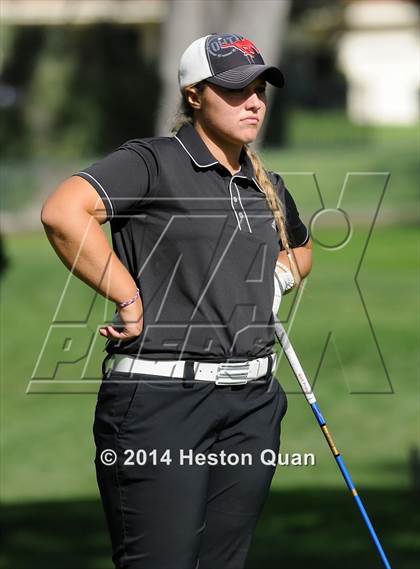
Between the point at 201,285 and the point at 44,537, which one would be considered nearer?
the point at 201,285

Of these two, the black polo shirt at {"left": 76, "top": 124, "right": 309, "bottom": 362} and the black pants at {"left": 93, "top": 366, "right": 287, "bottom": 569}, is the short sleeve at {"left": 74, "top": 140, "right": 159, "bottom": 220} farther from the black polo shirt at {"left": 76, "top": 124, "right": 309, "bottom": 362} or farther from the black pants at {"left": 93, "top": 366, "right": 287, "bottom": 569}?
the black pants at {"left": 93, "top": 366, "right": 287, "bottom": 569}

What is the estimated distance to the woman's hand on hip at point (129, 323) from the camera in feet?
13.7

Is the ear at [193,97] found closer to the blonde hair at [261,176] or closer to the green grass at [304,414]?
the blonde hair at [261,176]

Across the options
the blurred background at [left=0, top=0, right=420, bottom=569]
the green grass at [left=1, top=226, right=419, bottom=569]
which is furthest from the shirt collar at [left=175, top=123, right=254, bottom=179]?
the green grass at [left=1, top=226, right=419, bottom=569]

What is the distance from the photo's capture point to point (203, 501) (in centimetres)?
427

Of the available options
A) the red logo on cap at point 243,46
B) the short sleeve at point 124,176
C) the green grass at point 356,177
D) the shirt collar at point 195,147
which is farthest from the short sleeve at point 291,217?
the green grass at point 356,177

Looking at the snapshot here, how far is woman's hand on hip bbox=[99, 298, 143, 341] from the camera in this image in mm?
4188

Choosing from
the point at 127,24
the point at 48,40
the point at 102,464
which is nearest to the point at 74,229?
the point at 102,464

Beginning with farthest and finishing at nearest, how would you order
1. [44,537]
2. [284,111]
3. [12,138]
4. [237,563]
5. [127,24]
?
[127,24]
[284,111]
[12,138]
[44,537]
[237,563]

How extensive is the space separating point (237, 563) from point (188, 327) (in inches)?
30.8

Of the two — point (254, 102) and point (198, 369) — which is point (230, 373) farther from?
point (254, 102)

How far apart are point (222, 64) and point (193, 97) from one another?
0.48 ft

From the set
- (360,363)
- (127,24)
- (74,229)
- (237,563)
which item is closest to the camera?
(74,229)

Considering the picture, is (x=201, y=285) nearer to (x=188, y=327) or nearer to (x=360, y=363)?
→ (x=188, y=327)
